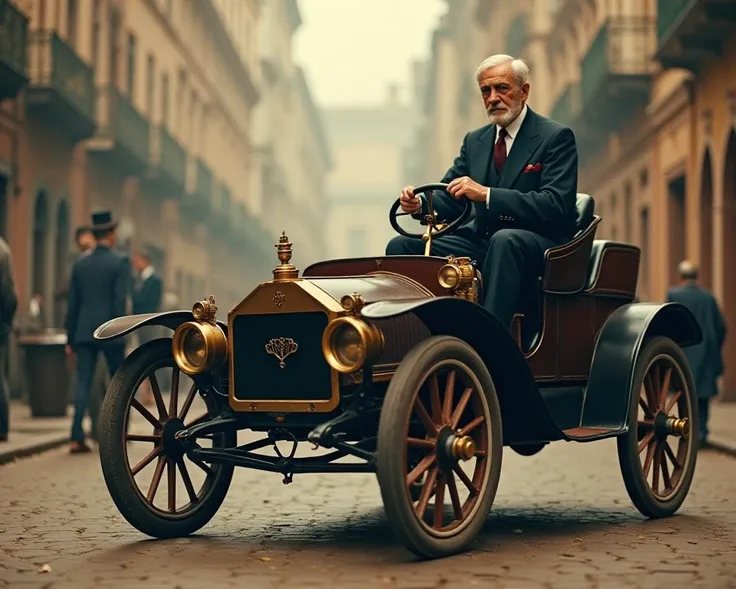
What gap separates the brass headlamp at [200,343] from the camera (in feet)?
21.0

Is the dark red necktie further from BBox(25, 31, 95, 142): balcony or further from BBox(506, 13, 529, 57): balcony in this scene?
BBox(506, 13, 529, 57): balcony

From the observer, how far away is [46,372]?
16.5 metres

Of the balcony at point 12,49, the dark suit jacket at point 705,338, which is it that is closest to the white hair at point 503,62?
the dark suit jacket at point 705,338

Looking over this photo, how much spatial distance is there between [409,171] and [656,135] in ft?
372

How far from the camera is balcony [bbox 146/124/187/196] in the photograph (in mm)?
33812

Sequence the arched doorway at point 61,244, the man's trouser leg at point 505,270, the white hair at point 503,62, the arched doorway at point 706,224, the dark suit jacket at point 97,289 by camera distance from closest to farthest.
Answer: the man's trouser leg at point 505,270 → the white hair at point 503,62 → the dark suit jacket at point 97,289 → the arched doorway at point 706,224 → the arched doorway at point 61,244

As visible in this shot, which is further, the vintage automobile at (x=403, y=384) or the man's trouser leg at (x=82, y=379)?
the man's trouser leg at (x=82, y=379)

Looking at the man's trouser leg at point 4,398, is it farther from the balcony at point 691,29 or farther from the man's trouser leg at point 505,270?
the balcony at point 691,29

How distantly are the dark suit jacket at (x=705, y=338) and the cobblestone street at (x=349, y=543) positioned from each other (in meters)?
3.97

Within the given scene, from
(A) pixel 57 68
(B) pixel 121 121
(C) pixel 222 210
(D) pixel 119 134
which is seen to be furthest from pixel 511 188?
(C) pixel 222 210

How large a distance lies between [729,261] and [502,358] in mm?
15974

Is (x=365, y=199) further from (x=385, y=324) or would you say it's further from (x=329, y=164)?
(x=385, y=324)

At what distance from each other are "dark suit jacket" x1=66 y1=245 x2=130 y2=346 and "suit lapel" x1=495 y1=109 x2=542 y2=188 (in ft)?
19.7

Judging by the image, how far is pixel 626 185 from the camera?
31156 mm
